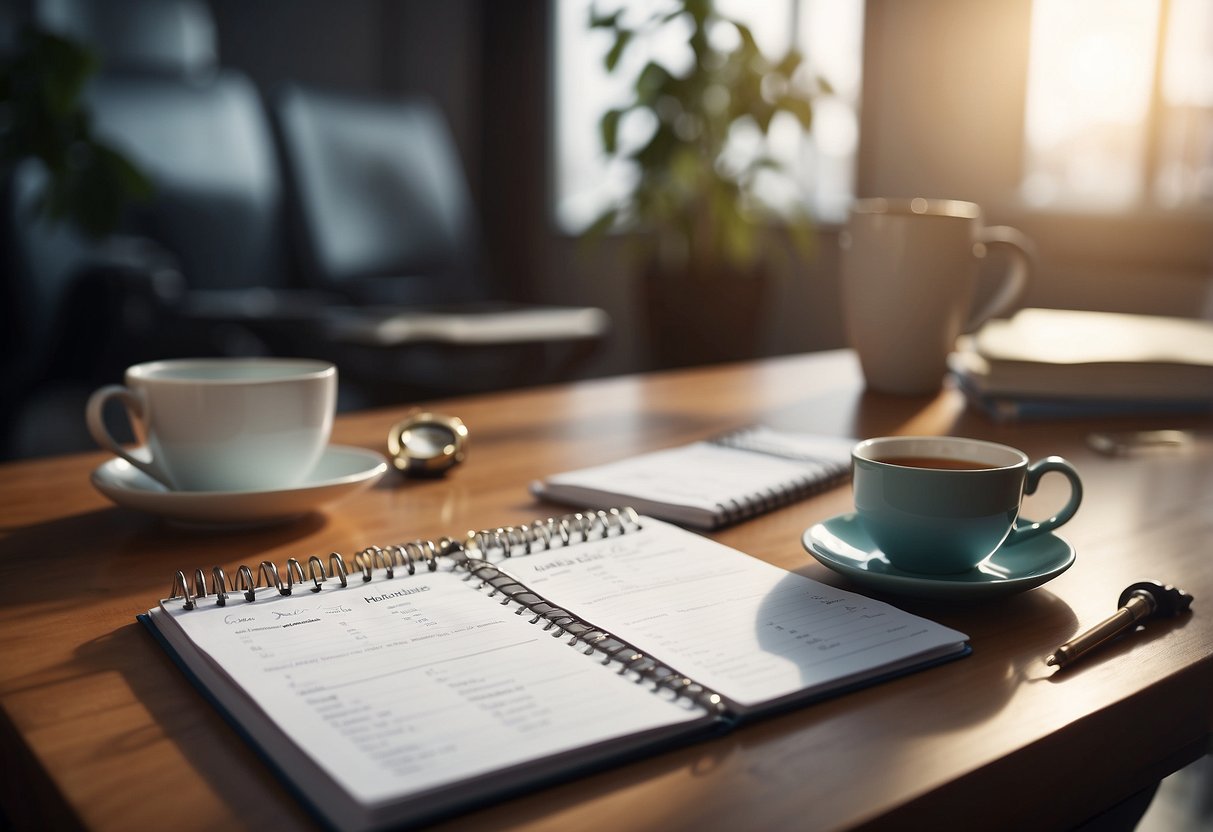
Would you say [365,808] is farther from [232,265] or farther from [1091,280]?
[232,265]

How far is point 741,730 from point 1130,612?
22 cm

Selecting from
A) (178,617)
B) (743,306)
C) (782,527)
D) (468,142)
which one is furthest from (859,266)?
(468,142)

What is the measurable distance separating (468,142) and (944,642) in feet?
13.1

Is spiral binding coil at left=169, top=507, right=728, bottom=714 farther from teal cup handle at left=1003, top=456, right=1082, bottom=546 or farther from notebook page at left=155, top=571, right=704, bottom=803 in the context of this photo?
teal cup handle at left=1003, top=456, right=1082, bottom=546

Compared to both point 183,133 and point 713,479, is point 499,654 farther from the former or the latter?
point 183,133

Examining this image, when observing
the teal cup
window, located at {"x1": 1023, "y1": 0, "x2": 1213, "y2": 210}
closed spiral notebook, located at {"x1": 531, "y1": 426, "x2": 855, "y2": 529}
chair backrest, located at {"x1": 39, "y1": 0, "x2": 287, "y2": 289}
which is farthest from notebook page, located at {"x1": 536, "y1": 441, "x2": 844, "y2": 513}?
chair backrest, located at {"x1": 39, "y1": 0, "x2": 287, "y2": 289}

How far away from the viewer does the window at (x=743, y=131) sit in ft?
9.75

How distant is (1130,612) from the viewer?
1.66ft

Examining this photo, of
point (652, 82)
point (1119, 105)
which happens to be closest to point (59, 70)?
point (652, 82)

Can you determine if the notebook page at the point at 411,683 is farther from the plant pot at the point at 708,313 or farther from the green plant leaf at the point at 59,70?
the plant pot at the point at 708,313

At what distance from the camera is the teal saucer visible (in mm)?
510

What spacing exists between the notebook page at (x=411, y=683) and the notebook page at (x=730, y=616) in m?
0.04

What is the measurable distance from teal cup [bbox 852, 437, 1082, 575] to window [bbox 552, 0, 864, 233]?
2.11 meters

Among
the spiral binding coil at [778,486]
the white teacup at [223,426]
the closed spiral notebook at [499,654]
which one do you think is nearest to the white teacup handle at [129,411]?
the white teacup at [223,426]
